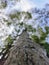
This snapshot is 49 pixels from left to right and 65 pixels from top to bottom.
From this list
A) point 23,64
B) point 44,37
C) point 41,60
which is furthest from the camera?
point 44,37

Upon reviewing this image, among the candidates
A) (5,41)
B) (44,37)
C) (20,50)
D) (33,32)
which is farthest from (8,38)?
(20,50)

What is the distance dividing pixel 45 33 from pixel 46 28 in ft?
1.05

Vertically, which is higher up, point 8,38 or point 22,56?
point 22,56

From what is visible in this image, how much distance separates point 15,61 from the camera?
354 centimetres

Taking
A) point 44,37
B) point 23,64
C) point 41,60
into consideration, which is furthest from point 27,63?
point 44,37

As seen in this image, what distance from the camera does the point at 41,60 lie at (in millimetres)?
3740

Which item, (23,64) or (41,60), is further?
(41,60)

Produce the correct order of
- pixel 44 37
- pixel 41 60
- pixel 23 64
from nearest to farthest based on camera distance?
pixel 23 64 < pixel 41 60 < pixel 44 37

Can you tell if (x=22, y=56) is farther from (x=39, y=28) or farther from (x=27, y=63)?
(x=39, y=28)

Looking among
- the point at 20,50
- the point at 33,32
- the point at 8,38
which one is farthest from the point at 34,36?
the point at 20,50

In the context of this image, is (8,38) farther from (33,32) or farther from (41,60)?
(41,60)

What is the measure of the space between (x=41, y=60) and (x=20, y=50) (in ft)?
1.88

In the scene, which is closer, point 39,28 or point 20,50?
point 20,50

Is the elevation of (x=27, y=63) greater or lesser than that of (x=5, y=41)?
greater
